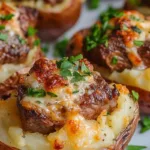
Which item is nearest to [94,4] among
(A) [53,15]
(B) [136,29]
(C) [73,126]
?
(A) [53,15]

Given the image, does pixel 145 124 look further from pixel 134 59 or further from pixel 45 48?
pixel 45 48

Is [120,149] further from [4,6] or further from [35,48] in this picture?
[4,6]

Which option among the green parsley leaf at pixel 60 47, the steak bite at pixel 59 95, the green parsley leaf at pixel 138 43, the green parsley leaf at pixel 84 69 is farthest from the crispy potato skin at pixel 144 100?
the green parsley leaf at pixel 60 47

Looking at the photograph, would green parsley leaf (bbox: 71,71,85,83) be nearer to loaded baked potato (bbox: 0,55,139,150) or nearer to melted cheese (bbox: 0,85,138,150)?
loaded baked potato (bbox: 0,55,139,150)

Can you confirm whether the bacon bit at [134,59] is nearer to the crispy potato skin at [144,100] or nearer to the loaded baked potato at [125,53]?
the loaded baked potato at [125,53]

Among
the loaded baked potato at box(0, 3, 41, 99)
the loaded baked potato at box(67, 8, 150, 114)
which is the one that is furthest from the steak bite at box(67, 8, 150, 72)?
the loaded baked potato at box(0, 3, 41, 99)

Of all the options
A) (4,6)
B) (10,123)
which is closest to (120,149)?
(10,123)

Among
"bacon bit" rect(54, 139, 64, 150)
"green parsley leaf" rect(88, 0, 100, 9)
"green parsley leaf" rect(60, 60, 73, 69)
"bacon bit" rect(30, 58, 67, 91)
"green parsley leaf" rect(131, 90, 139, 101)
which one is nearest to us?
"bacon bit" rect(54, 139, 64, 150)
